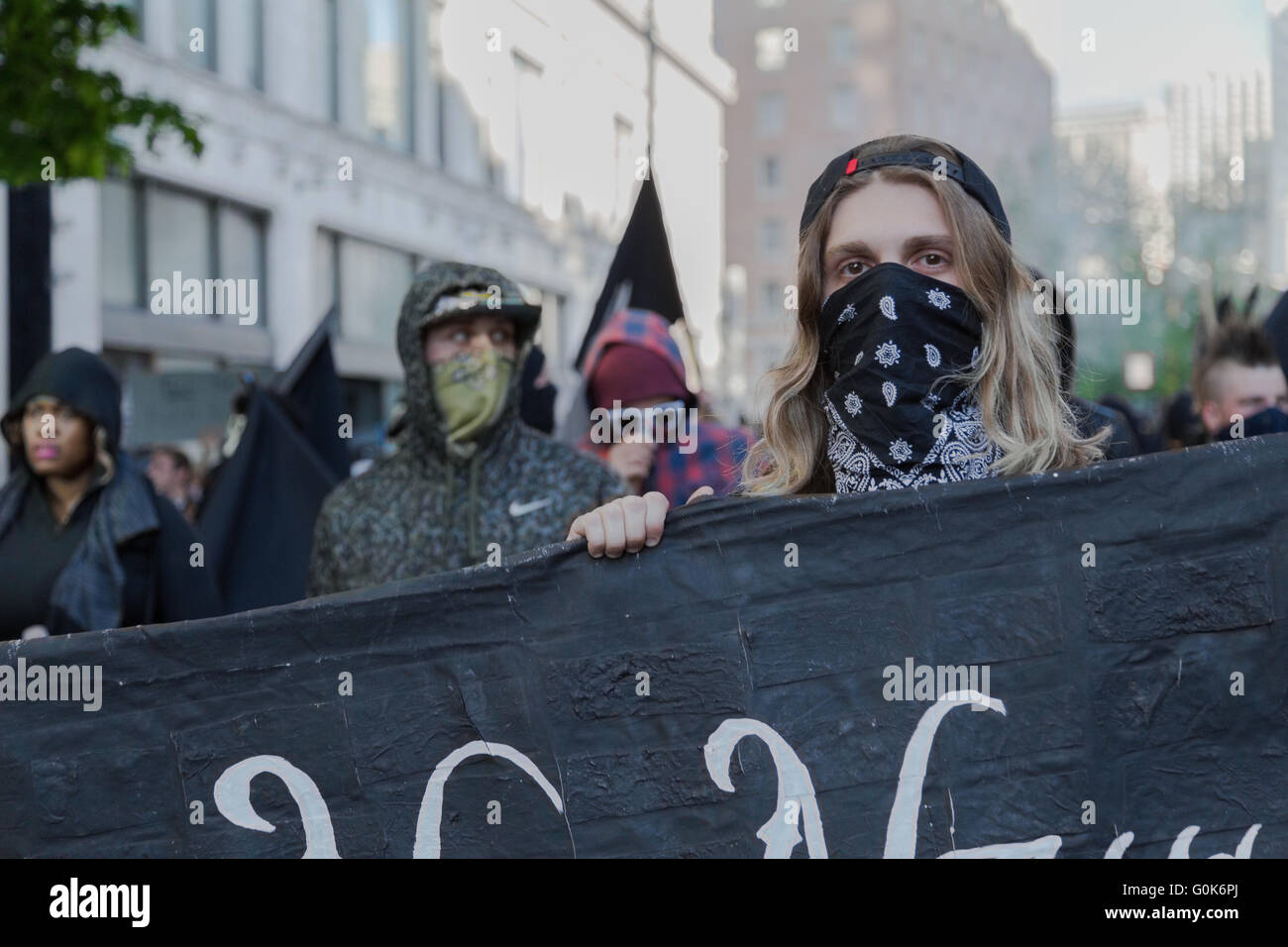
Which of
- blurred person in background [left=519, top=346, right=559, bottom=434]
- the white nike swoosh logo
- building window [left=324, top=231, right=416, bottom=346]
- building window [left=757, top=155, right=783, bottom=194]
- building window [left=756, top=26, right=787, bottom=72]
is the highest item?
building window [left=756, top=26, right=787, bottom=72]

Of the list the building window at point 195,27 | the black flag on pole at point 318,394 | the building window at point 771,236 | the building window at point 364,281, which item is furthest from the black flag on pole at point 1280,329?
the building window at point 771,236

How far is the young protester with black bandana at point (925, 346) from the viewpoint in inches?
93.4

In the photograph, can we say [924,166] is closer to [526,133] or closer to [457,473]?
[457,473]

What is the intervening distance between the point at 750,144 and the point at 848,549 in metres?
69.2

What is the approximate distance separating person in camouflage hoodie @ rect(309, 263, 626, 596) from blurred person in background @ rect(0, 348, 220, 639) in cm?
96

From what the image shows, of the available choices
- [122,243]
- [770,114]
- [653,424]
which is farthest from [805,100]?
[653,424]

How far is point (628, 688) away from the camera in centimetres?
242

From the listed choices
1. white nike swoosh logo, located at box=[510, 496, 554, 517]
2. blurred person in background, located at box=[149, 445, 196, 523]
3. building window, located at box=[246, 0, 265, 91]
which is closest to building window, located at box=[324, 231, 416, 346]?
building window, located at box=[246, 0, 265, 91]

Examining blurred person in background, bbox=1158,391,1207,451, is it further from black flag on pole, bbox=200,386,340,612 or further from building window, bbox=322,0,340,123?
building window, bbox=322,0,340,123

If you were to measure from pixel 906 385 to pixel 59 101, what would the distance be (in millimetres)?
5221

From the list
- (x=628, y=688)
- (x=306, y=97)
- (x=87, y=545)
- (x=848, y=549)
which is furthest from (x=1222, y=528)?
(x=306, y=97)

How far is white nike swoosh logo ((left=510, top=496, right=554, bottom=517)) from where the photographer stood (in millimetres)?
3908

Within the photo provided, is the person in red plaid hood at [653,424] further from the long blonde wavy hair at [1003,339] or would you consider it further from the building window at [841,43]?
the building window at [841,43]
